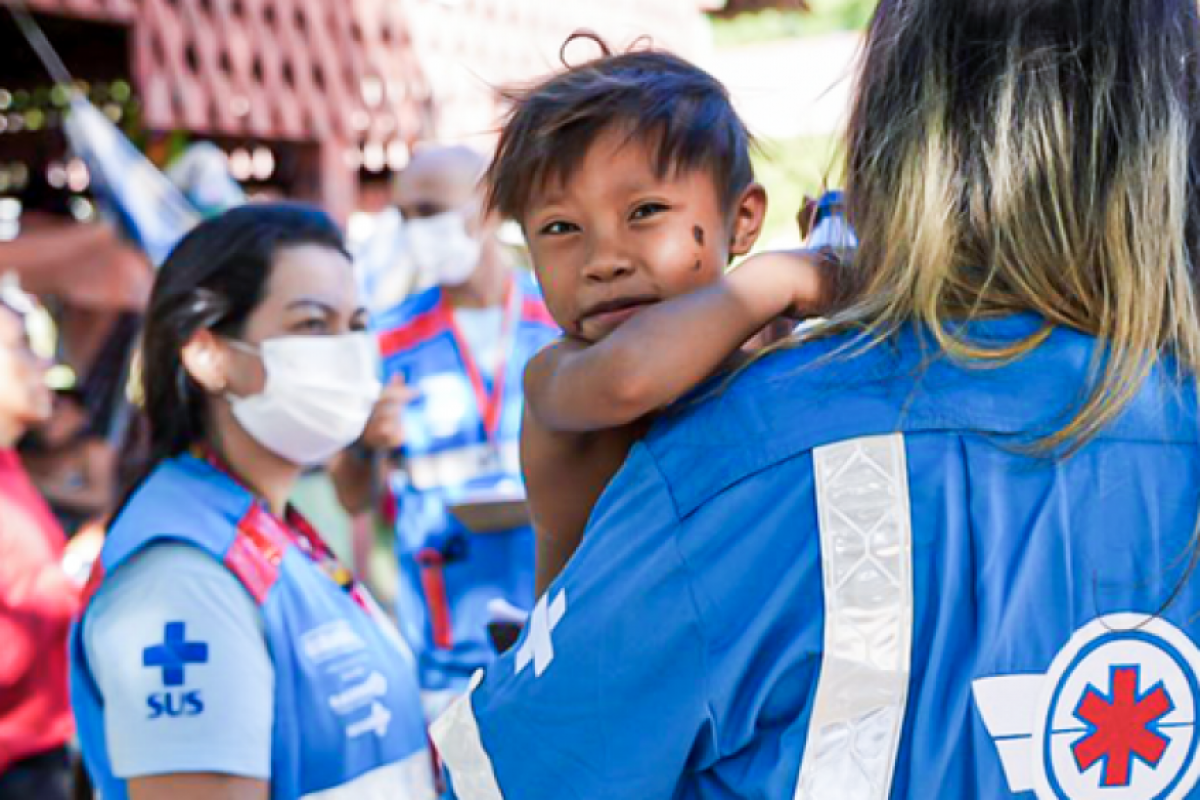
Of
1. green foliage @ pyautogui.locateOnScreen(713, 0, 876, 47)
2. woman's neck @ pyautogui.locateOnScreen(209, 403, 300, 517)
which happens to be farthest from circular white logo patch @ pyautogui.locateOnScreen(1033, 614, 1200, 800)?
green foliage @ pyautogui.locateOnScreen(713, 0, 876, 47)

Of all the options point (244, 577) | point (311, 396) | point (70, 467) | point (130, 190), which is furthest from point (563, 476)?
point (70, 467)

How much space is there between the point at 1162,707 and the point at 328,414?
1.84 meters

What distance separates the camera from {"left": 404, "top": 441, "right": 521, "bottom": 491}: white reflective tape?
3951mm

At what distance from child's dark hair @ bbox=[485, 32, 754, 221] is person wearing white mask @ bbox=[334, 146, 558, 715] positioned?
1.96 meters

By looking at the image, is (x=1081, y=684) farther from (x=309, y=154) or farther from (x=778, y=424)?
(x=309, y=154)

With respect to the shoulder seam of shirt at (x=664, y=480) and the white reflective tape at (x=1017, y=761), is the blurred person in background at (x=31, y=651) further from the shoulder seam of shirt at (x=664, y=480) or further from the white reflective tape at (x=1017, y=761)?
the white reflective tape at (x=1017, y=761)

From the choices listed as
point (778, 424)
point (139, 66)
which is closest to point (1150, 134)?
point (778, 424)

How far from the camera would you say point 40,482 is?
19.8ft

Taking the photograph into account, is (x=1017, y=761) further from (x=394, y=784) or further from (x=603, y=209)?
(x=394, y=784)

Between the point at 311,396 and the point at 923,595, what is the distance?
5.58ft

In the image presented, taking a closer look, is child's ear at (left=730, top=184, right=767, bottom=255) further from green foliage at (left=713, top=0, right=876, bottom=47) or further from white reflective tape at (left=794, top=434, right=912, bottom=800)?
green foliage at (left=713, top=0, right=876, bottom=47)

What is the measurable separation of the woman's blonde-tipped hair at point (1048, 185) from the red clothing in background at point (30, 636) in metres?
2.69

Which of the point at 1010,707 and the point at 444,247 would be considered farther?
the point at 444,247

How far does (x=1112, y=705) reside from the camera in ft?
3.65
